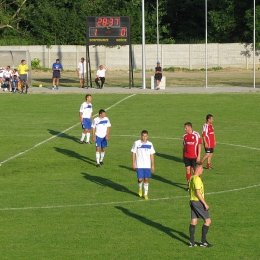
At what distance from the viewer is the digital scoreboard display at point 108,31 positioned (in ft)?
161

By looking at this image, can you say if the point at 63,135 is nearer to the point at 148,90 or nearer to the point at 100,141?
the point at 100,141


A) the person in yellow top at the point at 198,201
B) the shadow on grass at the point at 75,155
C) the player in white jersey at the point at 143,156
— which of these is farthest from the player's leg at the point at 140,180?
the shadow on grass at the point at 75,155

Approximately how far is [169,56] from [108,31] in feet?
77.0

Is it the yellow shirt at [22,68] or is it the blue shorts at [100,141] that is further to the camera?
the yellow shirt at [22,68]

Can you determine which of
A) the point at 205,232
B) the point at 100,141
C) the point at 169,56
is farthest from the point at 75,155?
the point at 169,56

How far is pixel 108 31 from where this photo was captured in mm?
49312

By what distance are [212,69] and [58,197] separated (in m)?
52.6

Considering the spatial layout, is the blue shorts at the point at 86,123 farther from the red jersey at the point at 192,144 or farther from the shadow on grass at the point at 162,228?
the shadow on grass at the point at 162,228

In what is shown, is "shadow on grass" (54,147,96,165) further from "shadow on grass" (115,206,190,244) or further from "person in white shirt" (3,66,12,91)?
"person in white shirt" (3,66,12,91)

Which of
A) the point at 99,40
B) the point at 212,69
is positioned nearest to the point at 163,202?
the point at 99,40

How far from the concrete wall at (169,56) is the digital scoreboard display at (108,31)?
73.5 feet

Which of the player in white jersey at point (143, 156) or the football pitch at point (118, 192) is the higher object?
the player in white jersey at point (143, 156)

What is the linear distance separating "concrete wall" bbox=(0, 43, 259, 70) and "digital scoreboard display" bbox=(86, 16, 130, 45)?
22412mm

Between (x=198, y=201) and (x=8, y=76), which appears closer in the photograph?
(x=198, y=201)
